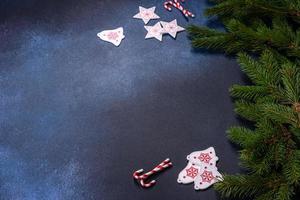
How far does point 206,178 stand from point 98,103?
559 mm

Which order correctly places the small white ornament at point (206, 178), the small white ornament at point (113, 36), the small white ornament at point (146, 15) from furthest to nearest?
1. the small white ornament at point (146, 15)
2. the small white ornament at point (113, 36)
3. the small white ornament at point (206, 178)

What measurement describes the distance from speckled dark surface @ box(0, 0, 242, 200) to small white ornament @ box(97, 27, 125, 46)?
1.2 inches

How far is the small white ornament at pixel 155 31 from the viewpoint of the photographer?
179 cm

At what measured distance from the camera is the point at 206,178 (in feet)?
4.37

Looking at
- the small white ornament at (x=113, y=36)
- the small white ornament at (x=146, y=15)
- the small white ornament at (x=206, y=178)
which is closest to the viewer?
the small white ornament at (x=206, y=178)

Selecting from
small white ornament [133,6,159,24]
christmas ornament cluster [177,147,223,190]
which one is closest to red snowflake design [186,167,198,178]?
christmas ornament cluster [177,147,223,190]

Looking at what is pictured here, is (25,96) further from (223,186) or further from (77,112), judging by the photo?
(223,186)

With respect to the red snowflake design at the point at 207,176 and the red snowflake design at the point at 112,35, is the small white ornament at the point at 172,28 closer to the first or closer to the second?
the red snowflake design at the point at 112,35

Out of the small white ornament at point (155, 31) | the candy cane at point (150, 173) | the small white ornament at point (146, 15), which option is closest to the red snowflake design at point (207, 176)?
the candy cane at point (150, 173)

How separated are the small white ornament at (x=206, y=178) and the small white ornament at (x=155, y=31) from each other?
73cm

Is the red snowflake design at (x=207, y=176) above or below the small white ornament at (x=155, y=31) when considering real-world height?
below

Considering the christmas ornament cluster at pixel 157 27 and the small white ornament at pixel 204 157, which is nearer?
the small white ornament at pixel 204 157

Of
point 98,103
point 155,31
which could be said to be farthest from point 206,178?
point 155,31

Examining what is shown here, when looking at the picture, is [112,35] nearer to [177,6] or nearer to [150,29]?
[150,29]
